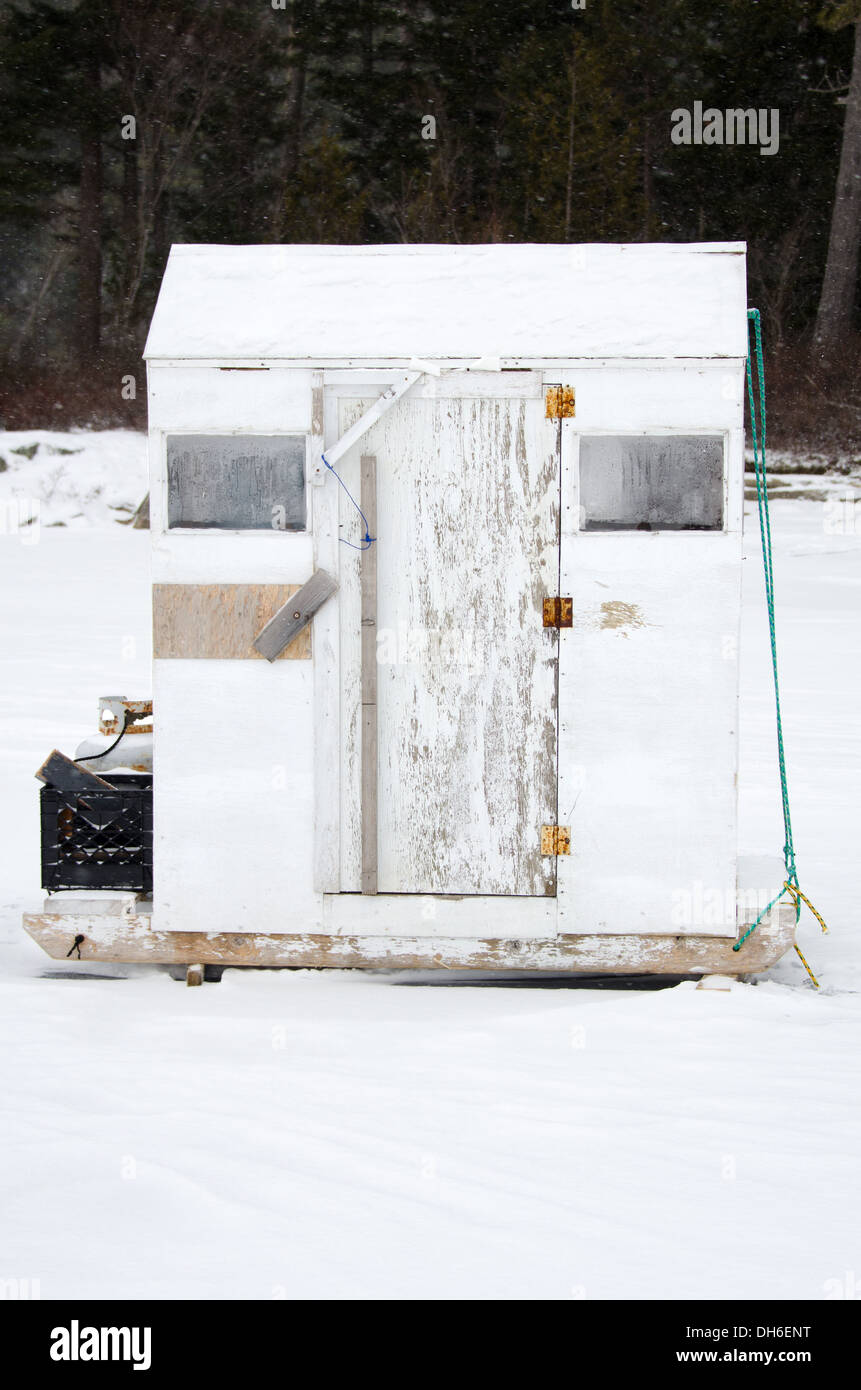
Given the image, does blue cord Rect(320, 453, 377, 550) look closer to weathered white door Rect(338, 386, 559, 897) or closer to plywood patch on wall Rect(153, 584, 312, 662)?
weathered white door Rect(338, 386, 559, 897)

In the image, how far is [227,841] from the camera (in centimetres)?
499

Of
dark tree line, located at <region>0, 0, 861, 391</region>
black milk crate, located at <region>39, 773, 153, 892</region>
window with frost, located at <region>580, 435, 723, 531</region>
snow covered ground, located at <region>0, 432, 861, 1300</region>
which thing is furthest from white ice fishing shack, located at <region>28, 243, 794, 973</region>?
dark tree line, located at <region>0, 0, 861, 391</region>

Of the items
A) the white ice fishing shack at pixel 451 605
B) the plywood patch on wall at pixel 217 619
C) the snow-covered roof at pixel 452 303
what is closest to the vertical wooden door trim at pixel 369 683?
the white ice fishing shack at pixel 451 605

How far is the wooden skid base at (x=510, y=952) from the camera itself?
4.96 metres

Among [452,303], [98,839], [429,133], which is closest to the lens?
[452,303]

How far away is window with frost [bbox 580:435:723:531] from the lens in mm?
4816

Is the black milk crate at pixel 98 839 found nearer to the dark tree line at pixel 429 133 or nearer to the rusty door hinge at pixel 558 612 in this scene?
the rusty door hinge at pixel 558 612

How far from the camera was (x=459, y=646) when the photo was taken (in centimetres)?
489

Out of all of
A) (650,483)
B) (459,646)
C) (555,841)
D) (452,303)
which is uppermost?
(452,303)

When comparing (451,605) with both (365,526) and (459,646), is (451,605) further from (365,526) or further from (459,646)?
(365,526)

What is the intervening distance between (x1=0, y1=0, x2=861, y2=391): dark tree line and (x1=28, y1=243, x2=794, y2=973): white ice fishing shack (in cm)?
1830

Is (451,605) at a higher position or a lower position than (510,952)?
higher

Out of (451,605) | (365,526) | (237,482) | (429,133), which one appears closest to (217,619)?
(237,482)

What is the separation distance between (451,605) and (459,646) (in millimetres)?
140
